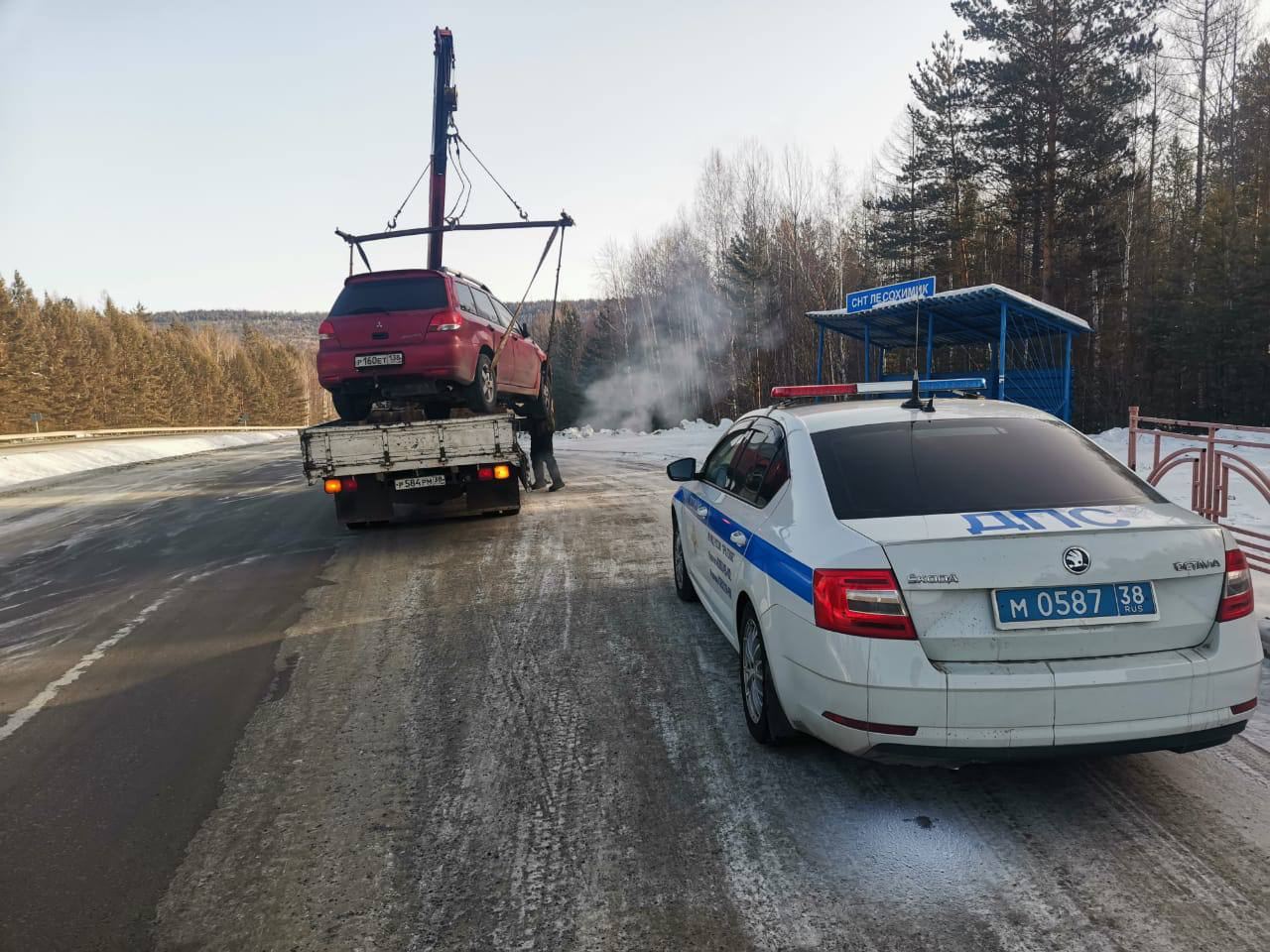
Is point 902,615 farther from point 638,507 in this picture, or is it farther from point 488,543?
point 638,507

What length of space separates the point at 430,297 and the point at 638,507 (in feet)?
12.8

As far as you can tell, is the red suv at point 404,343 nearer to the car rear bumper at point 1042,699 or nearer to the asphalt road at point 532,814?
the asphalt road at point 532,814

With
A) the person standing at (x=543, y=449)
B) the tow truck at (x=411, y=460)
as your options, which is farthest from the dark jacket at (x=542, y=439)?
the tow truck at (x=411, y=460)

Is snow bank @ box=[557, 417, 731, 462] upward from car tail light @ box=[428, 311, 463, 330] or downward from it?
downward

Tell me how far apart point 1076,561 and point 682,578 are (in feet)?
11.3

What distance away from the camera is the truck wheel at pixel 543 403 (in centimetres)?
1343

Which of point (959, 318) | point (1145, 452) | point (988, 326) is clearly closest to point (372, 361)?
point (959, 318)

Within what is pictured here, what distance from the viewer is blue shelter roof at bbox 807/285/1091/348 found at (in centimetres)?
1492

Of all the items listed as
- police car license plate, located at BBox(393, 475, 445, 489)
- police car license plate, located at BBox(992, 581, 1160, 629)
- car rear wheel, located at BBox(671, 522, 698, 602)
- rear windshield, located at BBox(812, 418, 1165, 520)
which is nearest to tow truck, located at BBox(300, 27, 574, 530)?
police car license plate, located at BBox(393, 475, 445, 489)

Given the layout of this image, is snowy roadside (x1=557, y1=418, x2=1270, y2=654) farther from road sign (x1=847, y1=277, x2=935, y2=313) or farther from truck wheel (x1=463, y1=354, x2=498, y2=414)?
truck wheel (x1=463, y1=354, x2=498, y2=414)

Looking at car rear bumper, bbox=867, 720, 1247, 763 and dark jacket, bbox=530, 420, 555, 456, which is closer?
car rear bumper, bbox=867, 720, 1247, 763

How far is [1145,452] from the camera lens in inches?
610

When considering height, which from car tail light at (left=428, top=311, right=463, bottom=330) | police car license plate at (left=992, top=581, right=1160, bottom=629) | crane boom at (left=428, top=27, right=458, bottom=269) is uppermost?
crane boom at (left=428, top=27, right=458, bottom=269)

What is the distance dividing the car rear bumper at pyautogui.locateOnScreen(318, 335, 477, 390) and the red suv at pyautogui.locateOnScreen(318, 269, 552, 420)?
11 mm
